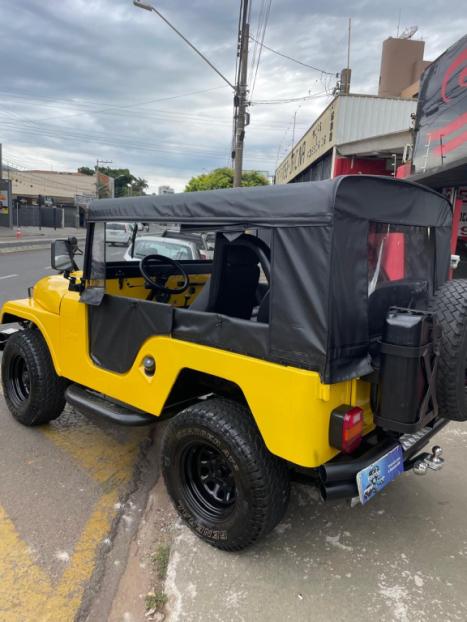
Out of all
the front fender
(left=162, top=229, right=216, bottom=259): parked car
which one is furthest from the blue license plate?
the front fender

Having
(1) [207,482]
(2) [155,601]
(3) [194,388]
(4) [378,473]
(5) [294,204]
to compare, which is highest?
(5) [294,204]

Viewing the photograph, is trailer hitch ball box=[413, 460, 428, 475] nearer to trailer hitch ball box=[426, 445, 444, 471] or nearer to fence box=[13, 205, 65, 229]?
trailer hitch ball box=[426, 445, 444, 471]

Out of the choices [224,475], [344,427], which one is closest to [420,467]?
[344,427]

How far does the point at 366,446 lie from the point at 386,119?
18.4 m

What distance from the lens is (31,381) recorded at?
3.79 metres

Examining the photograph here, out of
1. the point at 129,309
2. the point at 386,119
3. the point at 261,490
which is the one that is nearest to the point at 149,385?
the point at 129,309

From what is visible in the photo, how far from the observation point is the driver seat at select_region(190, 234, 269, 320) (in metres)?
2.85

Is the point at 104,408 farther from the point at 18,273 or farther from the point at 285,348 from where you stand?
the point at 18,273

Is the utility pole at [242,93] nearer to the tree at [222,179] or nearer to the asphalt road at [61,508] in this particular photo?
the asphalt road at [61,508]

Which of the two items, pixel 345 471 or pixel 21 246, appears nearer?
pixel 345 471

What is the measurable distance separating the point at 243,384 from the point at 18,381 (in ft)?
8.83

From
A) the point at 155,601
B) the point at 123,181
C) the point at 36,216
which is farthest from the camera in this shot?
the point at 123,181

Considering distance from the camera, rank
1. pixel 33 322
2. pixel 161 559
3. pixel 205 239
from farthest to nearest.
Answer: pixel 33 322
pixel 205 239
pixel 161 559

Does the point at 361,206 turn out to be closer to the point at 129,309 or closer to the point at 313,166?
the point at 129,309
